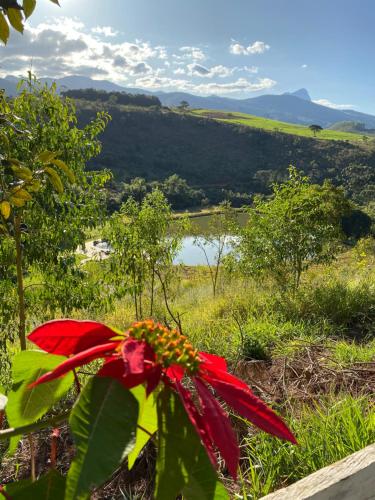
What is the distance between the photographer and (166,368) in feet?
1.35

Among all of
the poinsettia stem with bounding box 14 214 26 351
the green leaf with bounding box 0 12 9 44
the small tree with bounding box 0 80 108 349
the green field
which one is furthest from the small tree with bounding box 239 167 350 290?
the green field

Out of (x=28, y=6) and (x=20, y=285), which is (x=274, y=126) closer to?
(x=20, y=285)

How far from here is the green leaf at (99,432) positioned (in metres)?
0.34

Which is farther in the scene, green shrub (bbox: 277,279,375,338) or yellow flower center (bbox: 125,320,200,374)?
green shrub (bbox: 277,279,375,338)

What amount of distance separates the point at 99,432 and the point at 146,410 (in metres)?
0.10

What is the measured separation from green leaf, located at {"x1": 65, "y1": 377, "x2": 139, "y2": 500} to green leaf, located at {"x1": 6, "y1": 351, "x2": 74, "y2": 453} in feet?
0.45

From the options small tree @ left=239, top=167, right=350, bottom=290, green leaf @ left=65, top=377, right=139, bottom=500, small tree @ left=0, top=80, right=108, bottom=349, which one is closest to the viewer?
green leaf @ left=65, top=377, right=139, bottom=500

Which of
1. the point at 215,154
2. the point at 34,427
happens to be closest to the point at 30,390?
the point at 34,427

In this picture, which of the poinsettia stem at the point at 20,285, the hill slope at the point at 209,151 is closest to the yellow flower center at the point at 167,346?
the poinsettia stem at the point at 20,285

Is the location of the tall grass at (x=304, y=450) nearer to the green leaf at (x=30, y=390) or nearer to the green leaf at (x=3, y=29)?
the green leaf at (x=30, y=390)

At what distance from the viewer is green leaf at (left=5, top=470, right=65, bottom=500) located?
461mm

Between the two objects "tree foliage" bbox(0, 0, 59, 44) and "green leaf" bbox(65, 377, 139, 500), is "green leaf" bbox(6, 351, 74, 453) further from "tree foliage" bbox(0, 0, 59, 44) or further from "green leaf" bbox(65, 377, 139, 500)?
"tree foliage" bbox(0, 0, 59, 44)

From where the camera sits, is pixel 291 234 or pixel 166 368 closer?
pixel 166 368

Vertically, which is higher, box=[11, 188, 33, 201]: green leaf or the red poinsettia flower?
box=[11, 188, 33, 201]: green leaf
